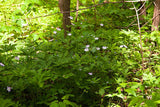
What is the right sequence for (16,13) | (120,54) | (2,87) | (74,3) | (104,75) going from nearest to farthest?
(2,87), (104,75), (120,54), (16,13), (74,3)

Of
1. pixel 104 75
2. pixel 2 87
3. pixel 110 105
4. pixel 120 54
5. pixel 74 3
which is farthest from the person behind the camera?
pixel 74 3

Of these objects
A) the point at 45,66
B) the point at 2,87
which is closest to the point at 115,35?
the point at 45,66

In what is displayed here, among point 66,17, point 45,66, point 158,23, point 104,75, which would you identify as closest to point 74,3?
point 66,17

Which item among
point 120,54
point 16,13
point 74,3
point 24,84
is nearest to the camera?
point 24,84

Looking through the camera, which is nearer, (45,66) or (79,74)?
(45,66)

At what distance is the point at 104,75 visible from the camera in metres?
2.18

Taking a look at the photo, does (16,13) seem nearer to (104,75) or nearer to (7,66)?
(7,66)

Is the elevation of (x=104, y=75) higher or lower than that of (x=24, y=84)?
lower

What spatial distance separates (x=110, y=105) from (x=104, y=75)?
0.45 metres

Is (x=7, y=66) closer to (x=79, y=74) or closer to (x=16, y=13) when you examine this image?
(x=79, y=74)

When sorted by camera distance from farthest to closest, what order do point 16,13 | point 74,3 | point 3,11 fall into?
point 74,3, point 3,11, point 16,13

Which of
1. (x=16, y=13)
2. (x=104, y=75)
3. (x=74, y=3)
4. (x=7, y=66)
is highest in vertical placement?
(x=74, y=3)

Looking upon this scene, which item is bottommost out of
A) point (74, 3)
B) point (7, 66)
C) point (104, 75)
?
point (104, 75)

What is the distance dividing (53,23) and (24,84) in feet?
11.1
